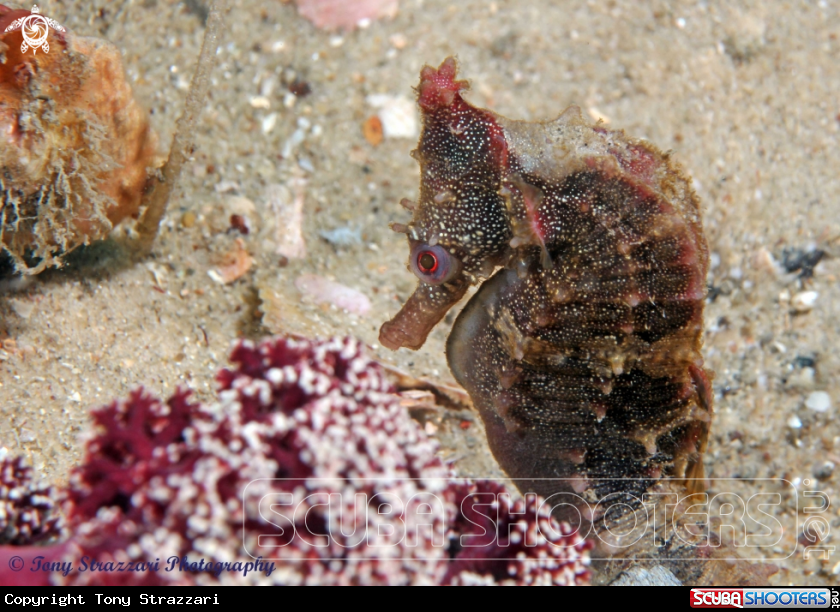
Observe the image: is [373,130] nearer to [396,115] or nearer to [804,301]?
[396,115]

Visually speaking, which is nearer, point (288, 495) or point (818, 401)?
point (288, 495)

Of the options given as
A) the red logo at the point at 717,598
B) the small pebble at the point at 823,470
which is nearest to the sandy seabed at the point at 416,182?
the small pebble at the point at 823,470

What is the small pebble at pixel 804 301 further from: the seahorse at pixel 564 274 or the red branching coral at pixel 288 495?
the red branching coral at pixel 288 495

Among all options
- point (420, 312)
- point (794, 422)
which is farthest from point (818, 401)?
point (420, 312)

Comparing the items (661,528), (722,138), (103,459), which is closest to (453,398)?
(661,528)

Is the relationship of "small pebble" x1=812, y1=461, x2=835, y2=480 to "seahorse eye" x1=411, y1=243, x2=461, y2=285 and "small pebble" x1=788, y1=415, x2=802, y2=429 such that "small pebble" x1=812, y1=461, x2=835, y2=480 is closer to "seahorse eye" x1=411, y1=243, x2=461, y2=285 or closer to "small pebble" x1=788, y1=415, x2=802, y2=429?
"small pebble" x1=788, y1=415, x2=802, y2=429
